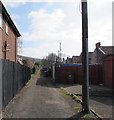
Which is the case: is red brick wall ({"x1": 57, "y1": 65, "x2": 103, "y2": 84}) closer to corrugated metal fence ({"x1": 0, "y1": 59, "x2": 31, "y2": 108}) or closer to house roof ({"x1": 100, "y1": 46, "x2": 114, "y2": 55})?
corrugated metal fence ({"x1": 0, "y1": 59, "x2": 31, "y2": 108})

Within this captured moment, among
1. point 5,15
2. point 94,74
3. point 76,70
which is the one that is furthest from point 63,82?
point 5,15

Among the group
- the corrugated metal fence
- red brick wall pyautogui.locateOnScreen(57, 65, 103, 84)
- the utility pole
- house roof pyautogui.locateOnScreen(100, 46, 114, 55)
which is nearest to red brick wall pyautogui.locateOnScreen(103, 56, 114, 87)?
red brick wall pyautogui.locateOnScreen(57, 65, 103, 84)

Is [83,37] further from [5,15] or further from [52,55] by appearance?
[52,55]

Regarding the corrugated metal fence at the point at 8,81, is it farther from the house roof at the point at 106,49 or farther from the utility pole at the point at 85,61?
the house roof at the point at 106,49

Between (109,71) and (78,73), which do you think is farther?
(78,73)

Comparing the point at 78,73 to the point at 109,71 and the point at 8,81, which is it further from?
the point at 8,81

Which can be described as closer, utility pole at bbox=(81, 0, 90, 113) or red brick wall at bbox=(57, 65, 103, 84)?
utility pole at bbox=(81, 0, 90, 113)

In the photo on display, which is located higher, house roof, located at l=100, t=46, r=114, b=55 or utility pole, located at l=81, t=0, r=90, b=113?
house roof, located at l=100, t=46, r=114, b=55

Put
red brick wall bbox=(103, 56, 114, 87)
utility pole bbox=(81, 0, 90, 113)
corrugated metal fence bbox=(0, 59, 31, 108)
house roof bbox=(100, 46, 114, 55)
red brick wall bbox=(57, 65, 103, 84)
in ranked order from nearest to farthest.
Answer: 1. utility pole bbox=(81, 0, 90, 113)
2. corrugated metal fence bbox=(0, 59, 31, 108)
3. red brick wall bbox=(103, 56, 114, 87)
4. red brick wall bbox=(57, 65, 103, 84)
5. house roof bbox=(100, 46, 114, 55)

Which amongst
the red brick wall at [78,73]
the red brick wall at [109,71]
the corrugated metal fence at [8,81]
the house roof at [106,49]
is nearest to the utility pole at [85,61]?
the corrugated metal fence at [8,81]

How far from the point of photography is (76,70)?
27.2 meters

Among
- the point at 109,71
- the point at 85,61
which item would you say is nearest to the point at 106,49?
the point at 109,71

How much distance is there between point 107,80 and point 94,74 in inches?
170

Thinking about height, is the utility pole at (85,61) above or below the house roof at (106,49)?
below
